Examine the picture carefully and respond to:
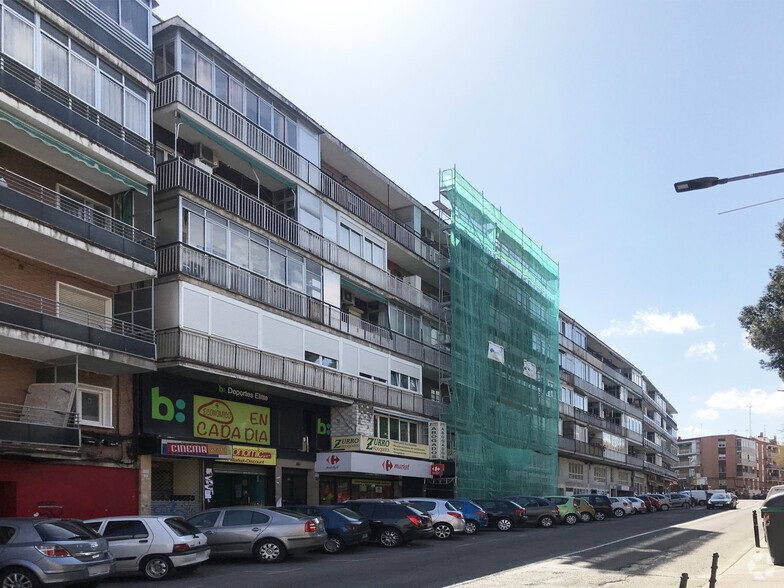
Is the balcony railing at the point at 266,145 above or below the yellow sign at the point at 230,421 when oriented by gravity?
above

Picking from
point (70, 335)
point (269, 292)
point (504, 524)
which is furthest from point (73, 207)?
point (504, 524)

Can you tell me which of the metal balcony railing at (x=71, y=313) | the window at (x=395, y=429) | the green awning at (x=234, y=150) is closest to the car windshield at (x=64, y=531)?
the metal balcony railing at (x=71, y=313)

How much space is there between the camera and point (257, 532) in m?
18.7

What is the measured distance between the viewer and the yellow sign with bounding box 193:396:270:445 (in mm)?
25500

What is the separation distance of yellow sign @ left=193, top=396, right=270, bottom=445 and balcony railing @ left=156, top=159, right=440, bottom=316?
18.6ft

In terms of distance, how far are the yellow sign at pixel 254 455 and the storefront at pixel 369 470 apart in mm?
3079

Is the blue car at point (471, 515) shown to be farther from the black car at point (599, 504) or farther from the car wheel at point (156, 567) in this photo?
the car wheel at point (156, 567)

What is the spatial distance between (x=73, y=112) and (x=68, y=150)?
93 centimetres

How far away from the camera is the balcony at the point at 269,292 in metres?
23.8

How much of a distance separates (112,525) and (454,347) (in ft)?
82.3

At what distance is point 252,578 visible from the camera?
1587cm

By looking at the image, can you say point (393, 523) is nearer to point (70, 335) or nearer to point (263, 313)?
point (263, 313)

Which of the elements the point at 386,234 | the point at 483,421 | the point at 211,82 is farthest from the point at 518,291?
the point at 211,82

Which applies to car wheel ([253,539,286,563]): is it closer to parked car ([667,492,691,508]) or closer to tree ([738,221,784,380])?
tree ([738,221,784,380])
